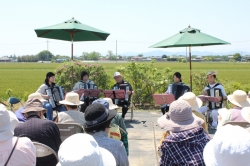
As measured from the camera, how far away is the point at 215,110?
26.7ft

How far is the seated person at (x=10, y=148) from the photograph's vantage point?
2.86 meters

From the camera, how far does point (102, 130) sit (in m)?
3.11

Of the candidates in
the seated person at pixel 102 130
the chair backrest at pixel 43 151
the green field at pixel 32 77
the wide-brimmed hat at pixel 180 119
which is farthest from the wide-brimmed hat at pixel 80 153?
the green field at pixel 32 77

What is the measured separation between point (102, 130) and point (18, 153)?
750 mm

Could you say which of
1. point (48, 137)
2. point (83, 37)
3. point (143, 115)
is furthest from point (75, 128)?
point (143, 115)

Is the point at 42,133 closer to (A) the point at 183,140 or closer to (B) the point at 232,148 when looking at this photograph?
(A) the point at 183,140

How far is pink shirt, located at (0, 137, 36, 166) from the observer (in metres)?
2.86

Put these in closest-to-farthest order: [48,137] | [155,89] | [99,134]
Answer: [99,134] < [48,137] < [155,89]

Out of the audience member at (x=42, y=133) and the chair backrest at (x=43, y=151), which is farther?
the audience member at (x=42, y=133)

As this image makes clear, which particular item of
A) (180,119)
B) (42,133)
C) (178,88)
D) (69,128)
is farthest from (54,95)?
(180,119)

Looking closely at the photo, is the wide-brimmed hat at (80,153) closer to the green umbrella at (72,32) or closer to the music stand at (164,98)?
the music stand at (164,98)

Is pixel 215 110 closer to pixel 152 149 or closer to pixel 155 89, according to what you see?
pixel 152 149

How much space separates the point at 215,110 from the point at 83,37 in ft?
14.0

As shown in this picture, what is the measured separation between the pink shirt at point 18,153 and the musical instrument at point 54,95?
5365 mm
